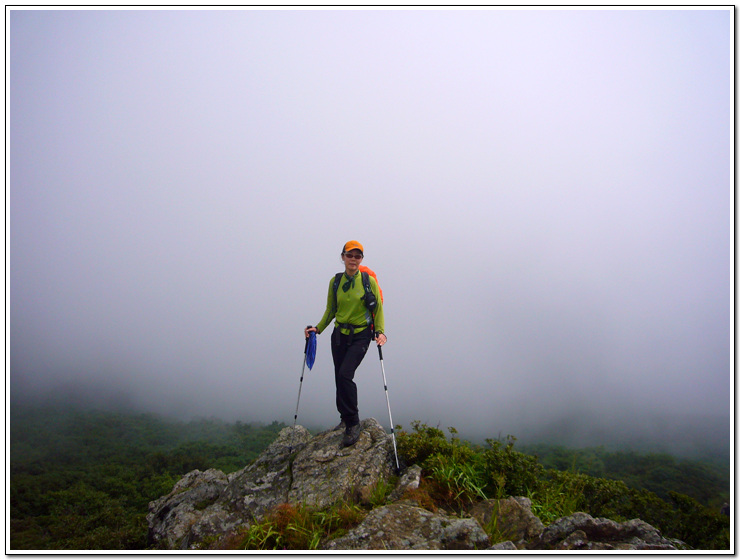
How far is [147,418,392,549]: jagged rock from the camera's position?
6297 mm

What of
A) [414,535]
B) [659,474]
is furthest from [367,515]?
[659,474]

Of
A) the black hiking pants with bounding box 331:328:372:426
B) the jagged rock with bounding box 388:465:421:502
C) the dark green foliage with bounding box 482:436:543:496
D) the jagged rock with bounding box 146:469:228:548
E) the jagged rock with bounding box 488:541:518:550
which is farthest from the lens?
the black hiking pants with bounding box 331:328:372:426

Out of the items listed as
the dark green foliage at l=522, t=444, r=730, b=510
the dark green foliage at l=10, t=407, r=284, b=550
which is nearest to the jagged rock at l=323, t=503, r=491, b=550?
the dark green foliage at l=10, t=407, r=284, b=550

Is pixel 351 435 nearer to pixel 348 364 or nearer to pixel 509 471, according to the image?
pixel 348 364

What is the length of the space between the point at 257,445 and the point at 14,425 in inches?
3331

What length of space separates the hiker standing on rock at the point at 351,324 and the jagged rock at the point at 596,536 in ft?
12.4

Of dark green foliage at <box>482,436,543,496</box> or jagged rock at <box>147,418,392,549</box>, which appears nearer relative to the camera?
dark green foliage at <box>482,436,543,496</box>

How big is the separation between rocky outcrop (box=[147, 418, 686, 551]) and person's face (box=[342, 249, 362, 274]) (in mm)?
3717

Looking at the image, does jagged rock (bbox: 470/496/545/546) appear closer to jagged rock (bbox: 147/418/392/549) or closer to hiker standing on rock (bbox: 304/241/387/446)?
jagged rock (bbox: 147/418/392/549)

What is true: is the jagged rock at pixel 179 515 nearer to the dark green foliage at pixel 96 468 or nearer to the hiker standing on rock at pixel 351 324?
the dark green foliage at pixel 96 468

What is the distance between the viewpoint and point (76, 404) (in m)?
150

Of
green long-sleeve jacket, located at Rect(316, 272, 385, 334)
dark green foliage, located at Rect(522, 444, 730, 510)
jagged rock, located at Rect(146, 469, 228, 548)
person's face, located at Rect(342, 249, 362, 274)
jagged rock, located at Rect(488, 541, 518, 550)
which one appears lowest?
dark green foliage, located at Rect(522, 444, 730, 510)

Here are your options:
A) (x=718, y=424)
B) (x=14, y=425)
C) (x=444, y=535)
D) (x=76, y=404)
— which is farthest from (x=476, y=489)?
(x=718, y=424)

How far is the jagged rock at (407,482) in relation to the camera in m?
5.95
